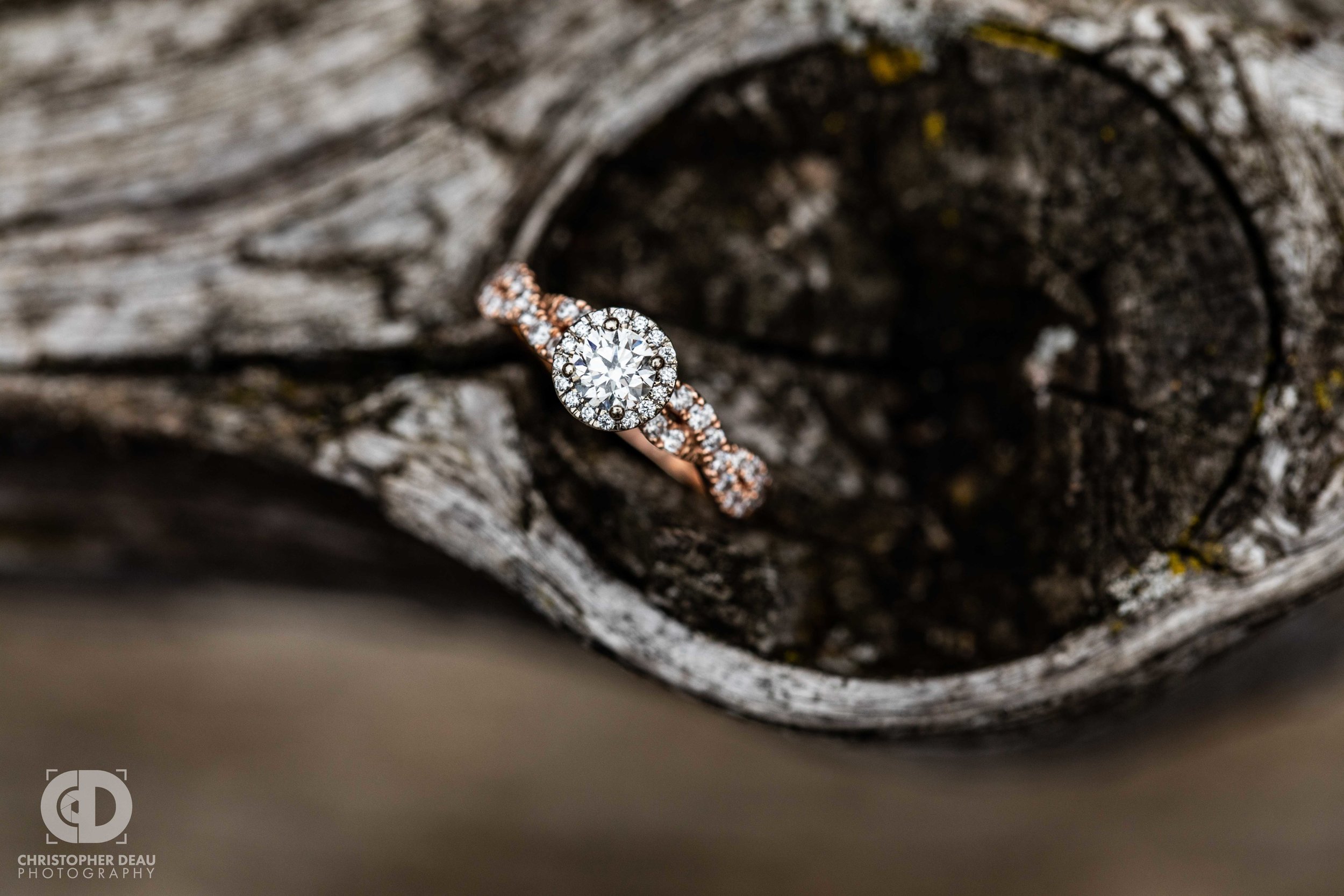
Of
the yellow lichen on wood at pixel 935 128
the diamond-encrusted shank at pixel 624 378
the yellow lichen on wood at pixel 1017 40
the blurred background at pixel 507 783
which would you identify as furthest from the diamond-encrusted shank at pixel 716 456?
the blurred background at pixel 507 783

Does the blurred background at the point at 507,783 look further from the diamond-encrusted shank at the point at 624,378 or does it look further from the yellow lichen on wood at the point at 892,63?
the yellow lichen on wood at the point at 892,63

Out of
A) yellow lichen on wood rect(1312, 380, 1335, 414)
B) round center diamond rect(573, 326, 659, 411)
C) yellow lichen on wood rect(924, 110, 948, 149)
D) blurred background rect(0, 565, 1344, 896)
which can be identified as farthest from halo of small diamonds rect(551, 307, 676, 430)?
blurred background rect(0, 565, 1344, 896)

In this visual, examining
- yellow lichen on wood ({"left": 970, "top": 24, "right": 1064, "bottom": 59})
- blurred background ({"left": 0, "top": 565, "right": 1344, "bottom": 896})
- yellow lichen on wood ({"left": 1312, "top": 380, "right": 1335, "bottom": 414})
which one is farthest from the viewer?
blurred background ({"left": 0, "top": 565, "right": 1344, "bottom": 896})

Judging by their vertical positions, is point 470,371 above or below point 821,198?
below

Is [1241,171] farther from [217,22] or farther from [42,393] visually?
[42,393]

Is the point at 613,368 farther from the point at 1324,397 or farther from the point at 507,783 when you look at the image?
the point at 507,783

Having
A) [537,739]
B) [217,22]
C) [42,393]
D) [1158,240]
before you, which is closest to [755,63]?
[1158,240]

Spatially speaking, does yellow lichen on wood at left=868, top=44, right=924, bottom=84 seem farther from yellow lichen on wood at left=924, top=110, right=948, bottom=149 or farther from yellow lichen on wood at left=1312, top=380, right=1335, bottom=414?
yellow lichen on wood at left=1312, top=380, right=1335, bottom=414
